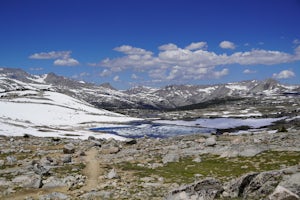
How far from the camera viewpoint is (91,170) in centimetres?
4728

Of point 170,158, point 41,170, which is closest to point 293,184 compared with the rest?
point 41,170

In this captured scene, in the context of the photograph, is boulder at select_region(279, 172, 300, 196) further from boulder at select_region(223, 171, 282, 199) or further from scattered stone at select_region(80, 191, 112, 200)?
scattered stone at select_region(80, 191, 112, 200)

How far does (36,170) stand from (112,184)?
11.1 meters

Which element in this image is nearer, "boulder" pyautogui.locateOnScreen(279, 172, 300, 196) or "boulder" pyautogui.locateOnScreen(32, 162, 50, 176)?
"boulder" pyautogui.locateOnScreen(279, 172, 300, 196)

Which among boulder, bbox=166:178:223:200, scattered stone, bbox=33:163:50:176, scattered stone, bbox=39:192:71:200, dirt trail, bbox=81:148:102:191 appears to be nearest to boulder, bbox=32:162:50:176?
scattered stone, bbox=33:163:50:176

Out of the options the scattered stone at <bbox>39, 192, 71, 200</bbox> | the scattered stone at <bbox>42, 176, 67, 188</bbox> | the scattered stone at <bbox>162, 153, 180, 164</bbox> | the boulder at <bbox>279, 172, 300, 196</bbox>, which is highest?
the boulder at <bbox>279, 172, 300, 196</bbox>

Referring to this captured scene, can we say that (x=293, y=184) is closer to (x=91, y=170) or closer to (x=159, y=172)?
(x=159, y=172)

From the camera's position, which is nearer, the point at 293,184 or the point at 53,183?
the point at 293,184

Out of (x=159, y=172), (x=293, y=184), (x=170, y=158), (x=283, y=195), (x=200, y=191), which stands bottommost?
(x=159, y=172)

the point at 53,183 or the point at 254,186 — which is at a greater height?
the point at 254,186

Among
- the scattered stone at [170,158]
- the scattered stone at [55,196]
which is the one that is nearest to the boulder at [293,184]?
the scattered stone at [55,196]

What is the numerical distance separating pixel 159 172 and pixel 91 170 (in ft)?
28.9

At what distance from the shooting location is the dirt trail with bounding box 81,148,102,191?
3885 cm

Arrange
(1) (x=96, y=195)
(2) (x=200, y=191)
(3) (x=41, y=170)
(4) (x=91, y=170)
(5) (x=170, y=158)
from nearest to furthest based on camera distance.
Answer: (2) (x=200, y=191) < (1) (x=96, y=195) < (3) (x=41, y=170) < (4) (x=91, y=170) < (5) (x=170, y=158)
